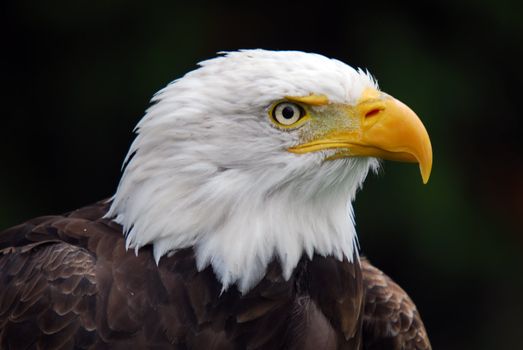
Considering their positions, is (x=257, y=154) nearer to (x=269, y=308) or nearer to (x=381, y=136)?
(x=381, y=136)

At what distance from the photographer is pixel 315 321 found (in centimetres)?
372

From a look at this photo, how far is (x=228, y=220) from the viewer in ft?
11.8

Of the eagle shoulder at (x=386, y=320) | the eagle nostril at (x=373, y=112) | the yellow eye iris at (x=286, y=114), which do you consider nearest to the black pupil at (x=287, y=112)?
the yellow eye iris at (x=286, y=114)

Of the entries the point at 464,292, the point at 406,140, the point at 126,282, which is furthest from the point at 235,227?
the point at 464,292

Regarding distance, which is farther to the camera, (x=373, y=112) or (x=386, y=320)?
(x=386, y=320)

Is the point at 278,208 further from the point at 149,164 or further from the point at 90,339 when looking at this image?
the point at 90,339

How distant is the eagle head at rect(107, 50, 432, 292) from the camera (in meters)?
3.57

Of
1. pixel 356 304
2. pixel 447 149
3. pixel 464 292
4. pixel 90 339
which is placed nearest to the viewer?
pixel 90 339

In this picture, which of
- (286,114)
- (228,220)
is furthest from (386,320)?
(286,114)

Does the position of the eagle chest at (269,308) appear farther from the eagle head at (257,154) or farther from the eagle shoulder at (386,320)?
the eagle shoulder at (386,320)

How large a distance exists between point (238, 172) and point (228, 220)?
0.17 meters

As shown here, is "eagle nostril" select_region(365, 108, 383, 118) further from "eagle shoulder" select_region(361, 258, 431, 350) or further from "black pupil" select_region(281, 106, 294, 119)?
"eagle shoulder" select_region(361, 258, 431, 350)

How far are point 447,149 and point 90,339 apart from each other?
11.3ft

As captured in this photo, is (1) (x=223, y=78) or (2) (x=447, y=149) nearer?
(1) (x=223, y=78)
